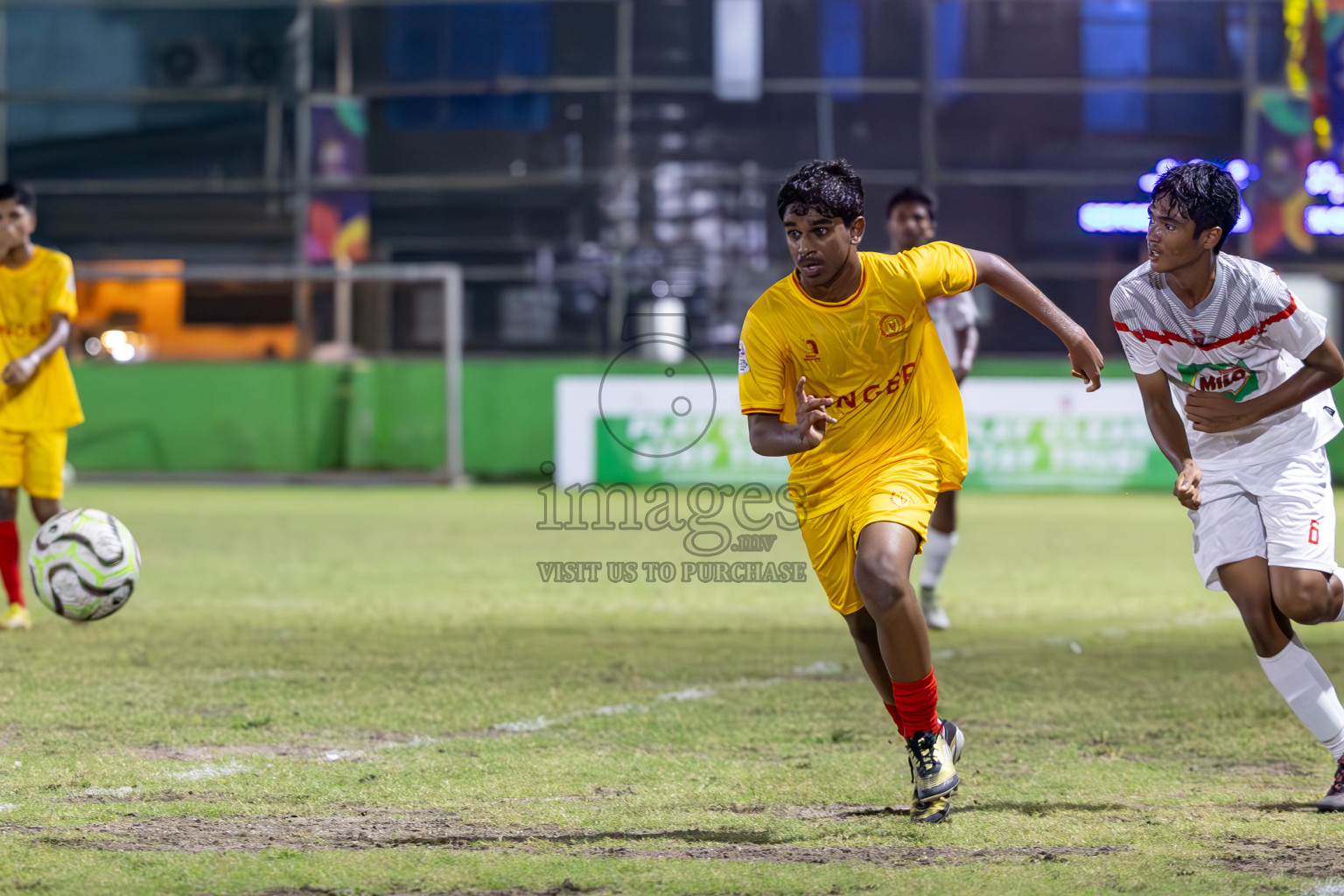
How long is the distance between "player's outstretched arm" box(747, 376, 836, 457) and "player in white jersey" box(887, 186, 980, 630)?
153 inches

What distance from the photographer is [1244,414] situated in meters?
4.65

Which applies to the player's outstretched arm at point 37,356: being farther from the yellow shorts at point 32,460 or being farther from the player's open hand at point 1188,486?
the player's open hand at point 1188,486

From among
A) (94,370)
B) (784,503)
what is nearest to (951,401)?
(784,503)

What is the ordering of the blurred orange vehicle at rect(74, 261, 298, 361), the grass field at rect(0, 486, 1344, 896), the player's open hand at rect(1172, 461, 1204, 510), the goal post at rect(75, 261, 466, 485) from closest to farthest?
the grass field at rect(0, 486, 1344, 896), the player's open hand at rect(1172, 461, 1204, 510), the goal post at rect(75, 261, 466, 485), the blurred orange vehicle at rect(74, 261, 298, 361)

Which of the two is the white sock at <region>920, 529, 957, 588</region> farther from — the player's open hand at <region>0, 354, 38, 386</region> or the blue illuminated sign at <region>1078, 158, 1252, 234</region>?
the blue illuminated sign at <region>1078, 158, 1252, 234</region>

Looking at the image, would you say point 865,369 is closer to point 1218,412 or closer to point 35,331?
point 1218,412

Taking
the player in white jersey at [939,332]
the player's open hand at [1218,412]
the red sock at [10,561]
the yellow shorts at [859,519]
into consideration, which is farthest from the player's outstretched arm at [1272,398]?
the red sock at [10,561]

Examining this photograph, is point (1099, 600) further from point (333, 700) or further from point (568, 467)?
point (568, 467)

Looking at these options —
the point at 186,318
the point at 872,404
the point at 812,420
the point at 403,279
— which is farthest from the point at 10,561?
the point at 186,318

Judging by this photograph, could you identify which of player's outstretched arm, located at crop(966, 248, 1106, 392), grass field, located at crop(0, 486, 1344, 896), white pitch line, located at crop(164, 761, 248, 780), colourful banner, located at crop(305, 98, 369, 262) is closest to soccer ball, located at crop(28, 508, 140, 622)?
grass field, located at crop(0, 486, 1344, 896)

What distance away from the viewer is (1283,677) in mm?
4648

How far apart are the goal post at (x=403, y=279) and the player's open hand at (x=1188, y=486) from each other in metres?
14.7

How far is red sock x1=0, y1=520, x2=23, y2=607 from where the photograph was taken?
7.98 m

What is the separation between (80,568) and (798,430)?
423 cm
